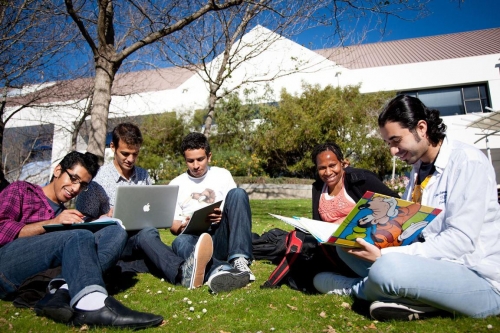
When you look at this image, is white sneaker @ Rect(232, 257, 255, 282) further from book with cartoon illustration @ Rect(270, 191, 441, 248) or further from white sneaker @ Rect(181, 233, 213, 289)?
book with cartoon illustration @ Rect(270, 191, 441, 248)

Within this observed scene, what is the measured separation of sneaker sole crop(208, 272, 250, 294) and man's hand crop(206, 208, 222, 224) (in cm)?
73

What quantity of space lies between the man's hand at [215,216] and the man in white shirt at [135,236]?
1.64 feet

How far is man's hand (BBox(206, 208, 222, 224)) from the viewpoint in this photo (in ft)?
11.7

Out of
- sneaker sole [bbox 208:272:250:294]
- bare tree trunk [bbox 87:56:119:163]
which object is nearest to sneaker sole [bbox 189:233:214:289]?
sneaker sole [bbox 208:272:250:294]

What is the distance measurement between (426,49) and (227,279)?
25440 mm

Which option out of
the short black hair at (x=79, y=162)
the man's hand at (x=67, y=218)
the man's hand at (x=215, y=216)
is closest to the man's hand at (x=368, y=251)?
the man's hand at (x=215, y=216)

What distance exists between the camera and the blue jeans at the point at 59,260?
2.25 metres

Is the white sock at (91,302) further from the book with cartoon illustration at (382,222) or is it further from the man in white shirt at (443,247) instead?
the man in white shirt at (443,247)

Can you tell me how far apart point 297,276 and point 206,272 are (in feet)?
2.84

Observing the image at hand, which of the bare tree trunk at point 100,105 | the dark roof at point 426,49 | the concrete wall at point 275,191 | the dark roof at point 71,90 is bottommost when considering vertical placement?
the concrete wall at point 275,191

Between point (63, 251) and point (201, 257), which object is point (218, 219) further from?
point (63, 251)

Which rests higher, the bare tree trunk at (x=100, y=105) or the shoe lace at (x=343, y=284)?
the bare tree trunk at (x=100, y=105)

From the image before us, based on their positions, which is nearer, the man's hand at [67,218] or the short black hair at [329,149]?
the man's hand at [67,218]

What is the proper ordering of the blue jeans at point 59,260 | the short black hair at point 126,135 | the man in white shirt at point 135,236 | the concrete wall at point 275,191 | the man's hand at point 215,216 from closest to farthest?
1. the blue jeans at point 59,260
2. the man in white shirt at point 135,236
3. the man's hand at point 215,216
4. the short black hair at point 126,135
5. the concrete wall at point 275,191
